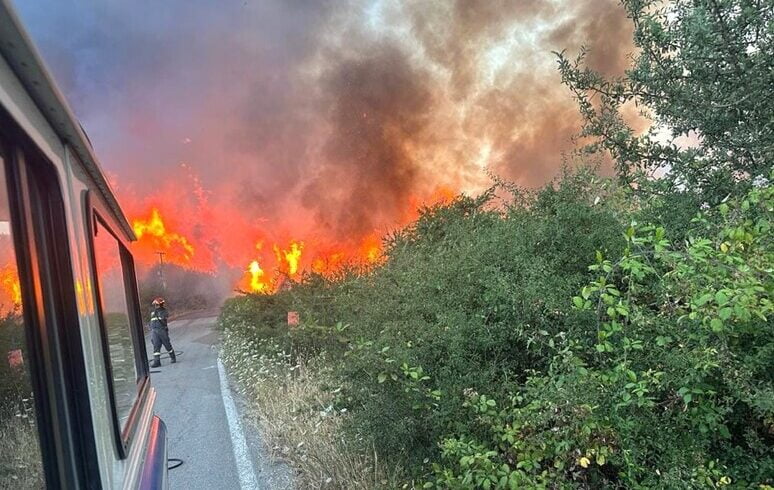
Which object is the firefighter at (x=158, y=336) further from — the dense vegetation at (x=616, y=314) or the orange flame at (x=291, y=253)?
the dense vegetation at (x=616, y=314)

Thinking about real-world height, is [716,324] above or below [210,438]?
above

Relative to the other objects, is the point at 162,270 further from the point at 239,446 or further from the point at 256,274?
the point at 239,446

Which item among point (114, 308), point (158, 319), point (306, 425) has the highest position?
point (158, 319)

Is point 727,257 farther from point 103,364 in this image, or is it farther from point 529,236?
point 103,364

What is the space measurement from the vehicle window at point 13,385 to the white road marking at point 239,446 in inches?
145

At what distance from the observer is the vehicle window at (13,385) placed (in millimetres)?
1040

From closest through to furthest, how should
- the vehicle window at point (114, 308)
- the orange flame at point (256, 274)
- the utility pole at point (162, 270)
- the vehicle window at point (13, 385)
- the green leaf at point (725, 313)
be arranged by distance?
the vehicle window at point (13, 385), the green leaf at point (725, 313), the vehicle window at point (114, 308), the orange flame at point (256, 274), the utility pole at point (162, 270)

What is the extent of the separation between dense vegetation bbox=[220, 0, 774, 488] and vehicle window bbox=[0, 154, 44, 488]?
5.73 ft

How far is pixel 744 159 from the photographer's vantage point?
3.56m

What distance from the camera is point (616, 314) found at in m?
2.45

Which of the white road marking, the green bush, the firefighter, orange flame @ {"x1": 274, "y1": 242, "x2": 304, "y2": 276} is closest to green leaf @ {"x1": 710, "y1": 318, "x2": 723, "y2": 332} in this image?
the green bush

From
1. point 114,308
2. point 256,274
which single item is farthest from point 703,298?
point 256,274

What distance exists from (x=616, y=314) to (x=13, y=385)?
2.28 meters

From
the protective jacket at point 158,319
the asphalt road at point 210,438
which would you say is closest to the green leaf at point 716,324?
the asphalt road at point 210,438
